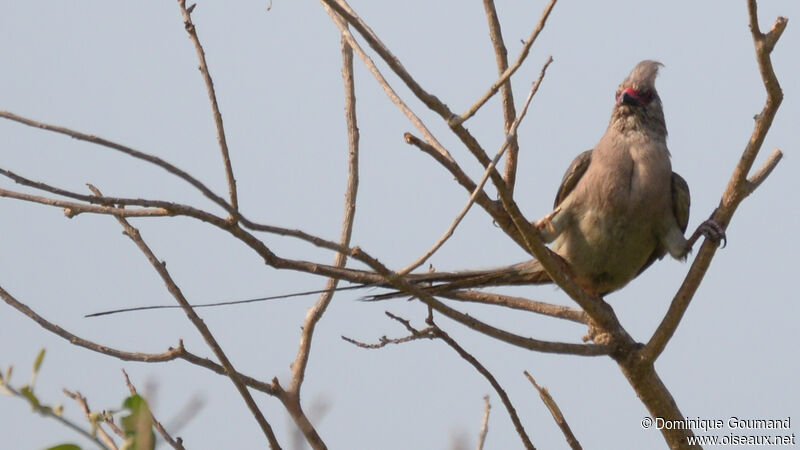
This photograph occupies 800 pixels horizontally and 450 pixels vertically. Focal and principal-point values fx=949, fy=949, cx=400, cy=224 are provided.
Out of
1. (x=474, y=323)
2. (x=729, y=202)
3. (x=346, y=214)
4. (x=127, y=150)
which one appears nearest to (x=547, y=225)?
(x=729, y=202)

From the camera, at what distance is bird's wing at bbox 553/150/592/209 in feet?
16.5

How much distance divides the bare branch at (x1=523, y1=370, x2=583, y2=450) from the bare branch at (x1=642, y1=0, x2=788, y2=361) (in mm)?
544

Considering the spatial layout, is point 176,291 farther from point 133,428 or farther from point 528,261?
point 528,261

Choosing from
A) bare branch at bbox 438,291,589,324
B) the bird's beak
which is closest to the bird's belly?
bare branch at bbox 438,291,589,324

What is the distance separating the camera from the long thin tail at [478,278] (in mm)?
4219

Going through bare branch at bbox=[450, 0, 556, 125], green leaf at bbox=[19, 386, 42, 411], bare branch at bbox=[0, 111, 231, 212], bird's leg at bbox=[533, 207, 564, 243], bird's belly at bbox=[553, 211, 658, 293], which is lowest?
green leaf at bbox=[19, 386, 42, 411]

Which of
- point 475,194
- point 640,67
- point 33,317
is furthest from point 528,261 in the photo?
point 33,317

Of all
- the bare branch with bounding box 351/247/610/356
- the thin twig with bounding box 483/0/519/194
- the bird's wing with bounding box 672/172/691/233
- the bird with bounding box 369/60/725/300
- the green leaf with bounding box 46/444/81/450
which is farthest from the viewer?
the bird's wing with bounding box 672/172/691/233

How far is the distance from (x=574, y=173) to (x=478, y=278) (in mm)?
962

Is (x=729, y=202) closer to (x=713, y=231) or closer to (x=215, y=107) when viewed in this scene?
(x=713, y=231)

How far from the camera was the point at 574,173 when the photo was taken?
16.5 feet

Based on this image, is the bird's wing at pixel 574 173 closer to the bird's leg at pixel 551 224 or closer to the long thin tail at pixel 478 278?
the bird's leg at pixel 551 224

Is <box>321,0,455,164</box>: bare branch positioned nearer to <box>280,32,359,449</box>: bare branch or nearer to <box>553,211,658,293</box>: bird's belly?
<box>280,32,359,449</box>: bare branch

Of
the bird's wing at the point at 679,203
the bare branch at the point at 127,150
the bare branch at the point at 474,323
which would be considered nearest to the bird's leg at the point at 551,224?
the bird's wing at the point at 679,203
